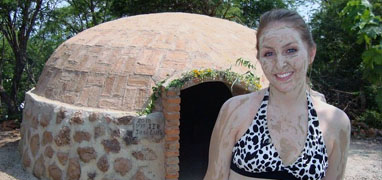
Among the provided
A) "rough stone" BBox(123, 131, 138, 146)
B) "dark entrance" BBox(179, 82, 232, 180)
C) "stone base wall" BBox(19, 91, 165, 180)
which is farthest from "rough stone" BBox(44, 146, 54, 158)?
"dark entrance" BBox(179, 82, 232, 180)

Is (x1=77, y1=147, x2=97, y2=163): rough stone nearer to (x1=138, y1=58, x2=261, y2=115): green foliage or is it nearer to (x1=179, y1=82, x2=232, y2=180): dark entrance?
(x1=138, y1=58, x2=261, y2=115): green foliage

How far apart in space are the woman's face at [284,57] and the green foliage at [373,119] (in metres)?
9.80

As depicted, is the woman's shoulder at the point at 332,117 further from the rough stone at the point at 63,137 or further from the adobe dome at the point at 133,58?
the rough stone at the point at 63,137

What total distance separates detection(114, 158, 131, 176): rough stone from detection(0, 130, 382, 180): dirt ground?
174 centimetres

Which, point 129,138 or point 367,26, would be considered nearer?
point 129,138

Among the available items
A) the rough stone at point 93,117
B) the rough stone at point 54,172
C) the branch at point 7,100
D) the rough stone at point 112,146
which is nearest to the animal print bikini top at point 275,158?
the rough stone at point 112,146

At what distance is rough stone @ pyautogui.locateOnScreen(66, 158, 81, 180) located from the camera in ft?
19.1

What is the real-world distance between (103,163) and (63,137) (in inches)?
30.1

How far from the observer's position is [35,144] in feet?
21.1

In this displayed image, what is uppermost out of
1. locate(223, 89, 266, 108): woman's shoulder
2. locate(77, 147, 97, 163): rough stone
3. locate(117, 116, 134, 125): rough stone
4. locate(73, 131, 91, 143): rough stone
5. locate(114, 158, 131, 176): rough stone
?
locate(223, 89, 266, 108): woman's shoulder

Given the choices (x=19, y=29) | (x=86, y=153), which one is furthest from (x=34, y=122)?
(x=19, y=29)

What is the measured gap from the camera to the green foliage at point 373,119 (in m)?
10.6

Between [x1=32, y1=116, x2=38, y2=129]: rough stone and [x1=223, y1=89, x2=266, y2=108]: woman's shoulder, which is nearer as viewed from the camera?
[x1=223, y1=89, x2=266, y2=108]: woman's shoulder

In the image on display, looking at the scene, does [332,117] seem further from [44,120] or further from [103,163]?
[44,120]
